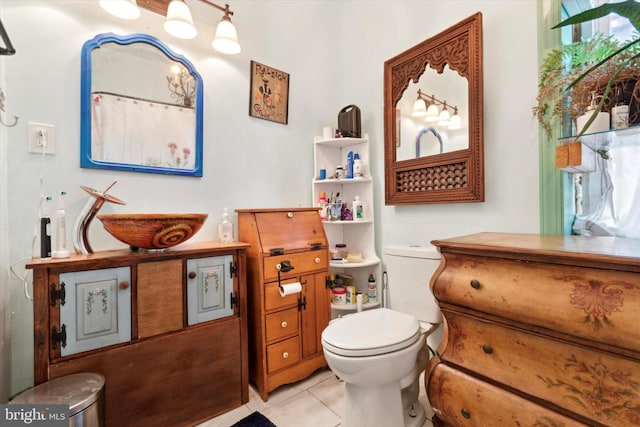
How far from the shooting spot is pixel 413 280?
1.63m

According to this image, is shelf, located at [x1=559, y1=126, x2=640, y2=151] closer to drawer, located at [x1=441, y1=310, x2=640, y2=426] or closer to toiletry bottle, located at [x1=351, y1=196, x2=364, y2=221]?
drawer, located at [x1=441, y1=310, x2=640, y2=426]

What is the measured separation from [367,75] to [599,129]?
1619 millimetres

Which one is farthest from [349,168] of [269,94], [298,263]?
[298,263]

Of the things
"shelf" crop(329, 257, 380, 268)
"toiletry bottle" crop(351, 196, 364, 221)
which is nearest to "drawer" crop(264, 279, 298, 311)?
"shelf" crop(329, 257, 380, 268)

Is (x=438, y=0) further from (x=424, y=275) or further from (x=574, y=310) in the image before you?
(x=574, y=310)

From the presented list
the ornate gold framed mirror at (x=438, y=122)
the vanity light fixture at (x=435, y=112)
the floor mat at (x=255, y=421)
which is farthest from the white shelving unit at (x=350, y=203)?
the floor mat at (x=255, y=421)

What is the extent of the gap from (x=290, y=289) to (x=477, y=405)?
1008mm

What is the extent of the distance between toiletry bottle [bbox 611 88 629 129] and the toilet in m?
0.92

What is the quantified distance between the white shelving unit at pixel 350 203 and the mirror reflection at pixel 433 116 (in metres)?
0.36

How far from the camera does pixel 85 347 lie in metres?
1.17

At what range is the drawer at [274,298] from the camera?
1615 millimetres

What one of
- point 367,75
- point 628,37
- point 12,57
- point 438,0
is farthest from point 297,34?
point 628,37

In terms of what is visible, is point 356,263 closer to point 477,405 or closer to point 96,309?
point 477,405

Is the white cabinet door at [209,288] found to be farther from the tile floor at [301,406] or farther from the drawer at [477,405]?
the drawer at [477,405]
